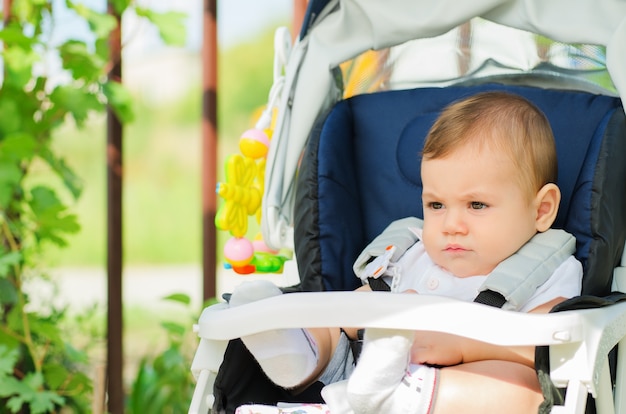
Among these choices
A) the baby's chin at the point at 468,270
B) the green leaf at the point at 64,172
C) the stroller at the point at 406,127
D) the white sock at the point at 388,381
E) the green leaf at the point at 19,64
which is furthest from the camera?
the green leaf at the point at 64,172

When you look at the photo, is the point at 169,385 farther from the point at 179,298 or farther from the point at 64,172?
the point at 64,172

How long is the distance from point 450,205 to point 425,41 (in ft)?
2.05

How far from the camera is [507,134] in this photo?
1.59 metres

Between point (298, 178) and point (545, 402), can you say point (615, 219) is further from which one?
point (298, 178)

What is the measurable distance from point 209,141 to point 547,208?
4.00 feet

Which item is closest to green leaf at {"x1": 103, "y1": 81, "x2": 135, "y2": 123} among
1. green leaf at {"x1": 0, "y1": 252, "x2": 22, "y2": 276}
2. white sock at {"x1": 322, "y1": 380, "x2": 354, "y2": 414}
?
green leaf at {"x1": 0, "y1": 252, "x2": 22, "y2": 276}

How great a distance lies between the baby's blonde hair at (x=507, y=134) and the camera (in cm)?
160

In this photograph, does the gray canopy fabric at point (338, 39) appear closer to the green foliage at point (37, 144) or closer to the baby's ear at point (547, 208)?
the baby's ear at point (547, 208)

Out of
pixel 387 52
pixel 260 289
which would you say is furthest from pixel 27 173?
pixel 260 289

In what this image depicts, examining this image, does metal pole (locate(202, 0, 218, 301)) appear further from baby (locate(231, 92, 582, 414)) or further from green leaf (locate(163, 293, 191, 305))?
baby (locate(231, 92, 582, 414))

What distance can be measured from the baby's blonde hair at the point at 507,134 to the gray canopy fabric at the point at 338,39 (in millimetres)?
308

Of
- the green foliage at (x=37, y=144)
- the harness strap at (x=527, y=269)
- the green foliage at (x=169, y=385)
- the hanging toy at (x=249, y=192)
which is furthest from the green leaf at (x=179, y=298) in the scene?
the harness strap at (x=527, y=269)

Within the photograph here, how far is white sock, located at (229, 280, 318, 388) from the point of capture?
4.67ft

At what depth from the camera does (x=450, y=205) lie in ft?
5.34
